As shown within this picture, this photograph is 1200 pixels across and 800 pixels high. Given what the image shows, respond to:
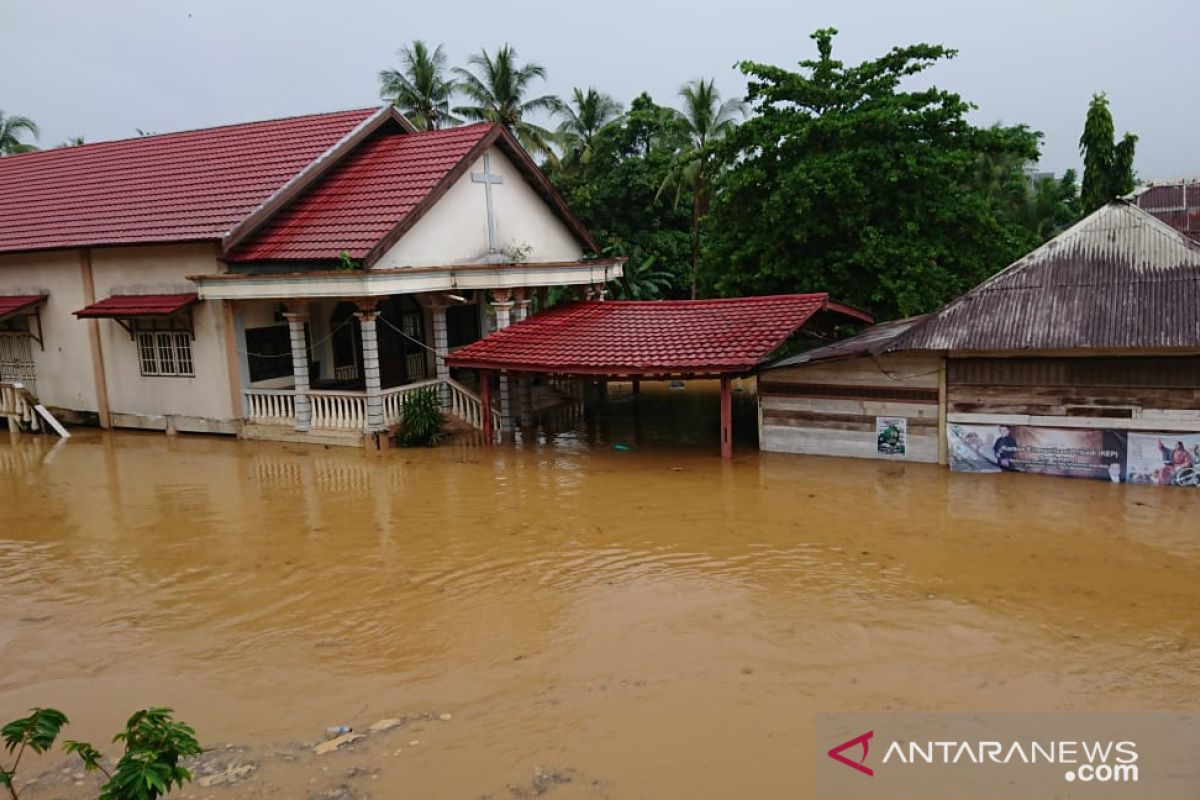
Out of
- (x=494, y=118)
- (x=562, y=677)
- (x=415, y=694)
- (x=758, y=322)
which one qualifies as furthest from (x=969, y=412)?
(x=494, y=118)

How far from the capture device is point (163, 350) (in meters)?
18.2

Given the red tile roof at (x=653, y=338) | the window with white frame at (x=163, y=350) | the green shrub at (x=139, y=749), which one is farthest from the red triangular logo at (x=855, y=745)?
the window with white frame at (x=163, y=350)

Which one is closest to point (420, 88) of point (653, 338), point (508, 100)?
point (508, 100)

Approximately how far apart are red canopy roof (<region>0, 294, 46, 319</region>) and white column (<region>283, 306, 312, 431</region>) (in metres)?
6.35

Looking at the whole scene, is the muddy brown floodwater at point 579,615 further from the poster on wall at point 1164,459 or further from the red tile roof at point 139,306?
the red tile roof at point 139,306

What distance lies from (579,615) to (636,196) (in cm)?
2105

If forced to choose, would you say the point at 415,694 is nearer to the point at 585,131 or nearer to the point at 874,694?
the point at 874,694

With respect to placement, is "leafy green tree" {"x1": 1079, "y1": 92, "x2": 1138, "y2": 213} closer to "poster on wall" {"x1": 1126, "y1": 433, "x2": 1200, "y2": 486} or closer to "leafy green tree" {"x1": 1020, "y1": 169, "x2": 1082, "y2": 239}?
"leafy green tree" {"x1": 1020, "y1": 169, "x2": 1082, "y2": 239}

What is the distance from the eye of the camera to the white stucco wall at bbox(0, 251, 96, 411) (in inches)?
752

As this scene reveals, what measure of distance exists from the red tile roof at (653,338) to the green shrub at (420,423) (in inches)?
45.3

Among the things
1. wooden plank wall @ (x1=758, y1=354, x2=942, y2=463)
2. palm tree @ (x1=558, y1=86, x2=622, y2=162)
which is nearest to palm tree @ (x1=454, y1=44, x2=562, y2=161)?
palm tree @ (x1=558, y1=86, x2=622, y2=162)

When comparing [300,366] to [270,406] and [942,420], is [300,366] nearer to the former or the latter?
[270,406]

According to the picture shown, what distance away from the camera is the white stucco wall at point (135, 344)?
1728cm

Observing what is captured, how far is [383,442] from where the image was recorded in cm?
1606
